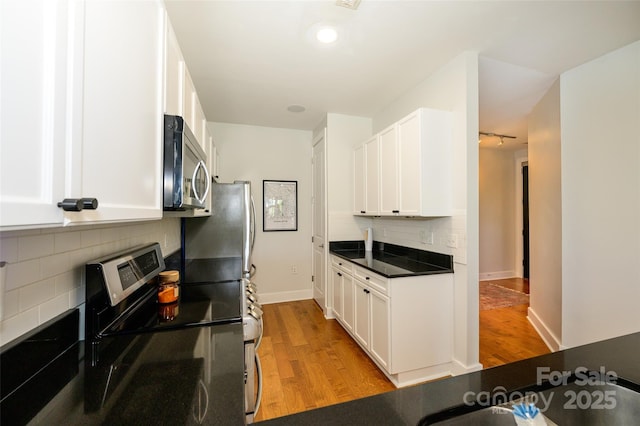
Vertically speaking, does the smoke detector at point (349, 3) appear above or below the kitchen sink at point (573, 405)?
above

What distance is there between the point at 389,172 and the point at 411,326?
1.38 metres

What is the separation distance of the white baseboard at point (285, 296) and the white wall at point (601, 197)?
294 cm

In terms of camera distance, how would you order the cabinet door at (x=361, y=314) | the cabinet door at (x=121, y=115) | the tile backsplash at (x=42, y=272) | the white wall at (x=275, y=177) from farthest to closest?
the white wall at (x=275, y=177) < the cabinet door at (x=361, y=314) < the tile backsplash at (x=42, y=272) < the cabinet door at (x=121, y=115)

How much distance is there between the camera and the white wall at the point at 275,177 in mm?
3812

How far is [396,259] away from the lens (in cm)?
279

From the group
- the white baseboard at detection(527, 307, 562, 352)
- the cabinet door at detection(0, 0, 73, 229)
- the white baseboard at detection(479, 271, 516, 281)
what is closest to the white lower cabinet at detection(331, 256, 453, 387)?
the white baseboard at detection(527, 307, 562, 352)

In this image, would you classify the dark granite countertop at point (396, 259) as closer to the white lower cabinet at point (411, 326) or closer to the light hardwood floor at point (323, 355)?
the white lower cabinet at point (411, 326)

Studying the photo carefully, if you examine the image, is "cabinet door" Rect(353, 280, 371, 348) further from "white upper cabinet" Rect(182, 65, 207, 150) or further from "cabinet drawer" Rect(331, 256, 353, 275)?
"white upper cabinet" Rect(182, 65, 207, 150)

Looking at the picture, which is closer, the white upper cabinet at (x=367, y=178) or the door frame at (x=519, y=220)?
the white upper cabinet at (x=367, y=178)

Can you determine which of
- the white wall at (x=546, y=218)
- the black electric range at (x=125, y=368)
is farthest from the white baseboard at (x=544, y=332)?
the black electric range at (x=125, y=368)

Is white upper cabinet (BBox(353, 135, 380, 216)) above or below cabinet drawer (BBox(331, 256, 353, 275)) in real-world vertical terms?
above

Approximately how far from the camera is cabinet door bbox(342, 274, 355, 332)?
106 inches

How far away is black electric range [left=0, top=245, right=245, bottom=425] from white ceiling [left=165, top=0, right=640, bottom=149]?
5.27ft

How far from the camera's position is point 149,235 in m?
1.75
